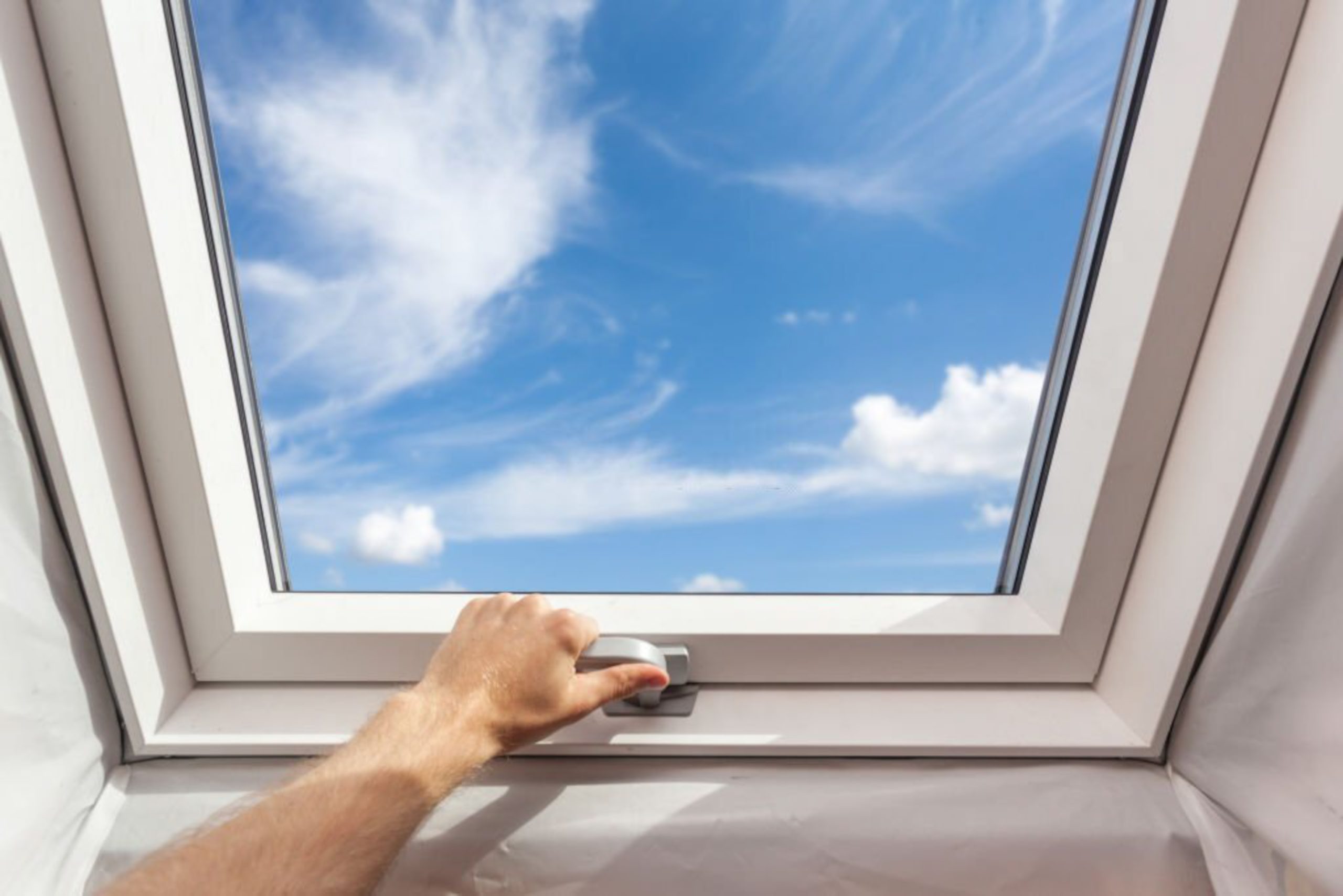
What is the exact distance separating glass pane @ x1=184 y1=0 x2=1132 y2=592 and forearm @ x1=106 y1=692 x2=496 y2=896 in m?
0.22

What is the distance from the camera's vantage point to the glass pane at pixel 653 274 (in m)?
0.65

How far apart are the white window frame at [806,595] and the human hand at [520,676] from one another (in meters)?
0.07

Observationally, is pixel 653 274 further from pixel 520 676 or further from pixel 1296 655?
pixel 1296 655

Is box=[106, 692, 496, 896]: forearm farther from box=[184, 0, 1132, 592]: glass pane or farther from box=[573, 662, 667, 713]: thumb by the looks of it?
box=[184, 0, 1132, 592]: glass pane

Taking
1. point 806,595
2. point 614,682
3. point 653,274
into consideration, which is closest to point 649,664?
point 614,682

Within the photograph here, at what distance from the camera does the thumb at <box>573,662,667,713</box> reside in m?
0.53

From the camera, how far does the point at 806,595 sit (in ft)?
2.28

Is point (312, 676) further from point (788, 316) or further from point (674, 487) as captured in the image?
point (788, 316)

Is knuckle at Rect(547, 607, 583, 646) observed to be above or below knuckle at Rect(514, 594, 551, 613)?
below

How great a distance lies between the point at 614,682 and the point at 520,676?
0.07 m

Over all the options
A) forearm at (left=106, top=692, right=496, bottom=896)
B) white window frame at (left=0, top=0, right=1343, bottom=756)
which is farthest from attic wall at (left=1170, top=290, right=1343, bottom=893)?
forearm at (left=106, top=692, right=496, bottom=896)

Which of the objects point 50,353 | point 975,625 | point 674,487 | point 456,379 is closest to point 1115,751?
point 975,625

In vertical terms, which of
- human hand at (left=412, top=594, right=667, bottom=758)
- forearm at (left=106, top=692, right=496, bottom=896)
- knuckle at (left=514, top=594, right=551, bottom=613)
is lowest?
forearm at (left=106, top=692, right=496, bottom=896)

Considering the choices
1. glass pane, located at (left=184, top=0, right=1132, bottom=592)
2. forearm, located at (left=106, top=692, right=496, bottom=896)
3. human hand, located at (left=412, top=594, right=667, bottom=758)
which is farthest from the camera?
glass pane, located at (left=184, top=0, right=1132, bottom=592)
